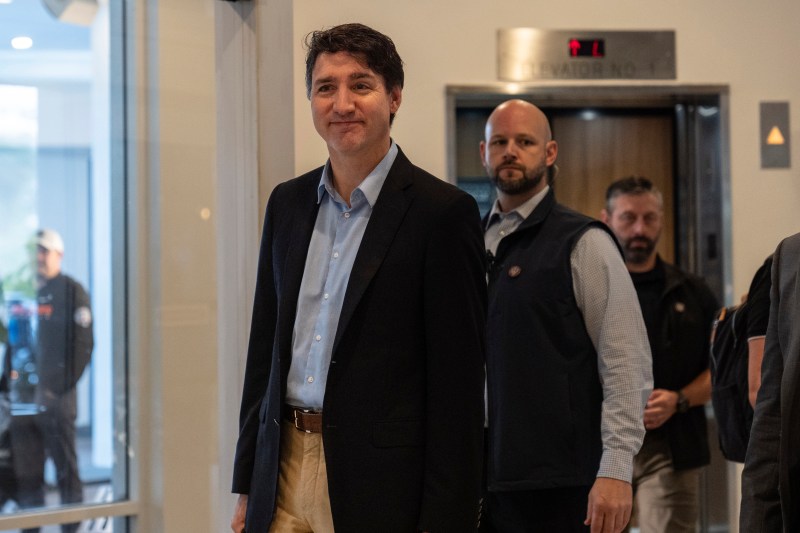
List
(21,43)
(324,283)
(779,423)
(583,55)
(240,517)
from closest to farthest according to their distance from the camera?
(779,423) → (324,283) → (240,517) → (21,43) → (583,55)

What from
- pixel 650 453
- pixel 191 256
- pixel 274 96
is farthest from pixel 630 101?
pixel 191 256

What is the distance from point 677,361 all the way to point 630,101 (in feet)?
5.39

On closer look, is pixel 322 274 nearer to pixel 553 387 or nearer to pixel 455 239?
pixel 455 239

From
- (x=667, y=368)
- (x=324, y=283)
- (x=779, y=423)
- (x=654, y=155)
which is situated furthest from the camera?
(x=654, y=155)

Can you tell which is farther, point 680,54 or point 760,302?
point 680,54

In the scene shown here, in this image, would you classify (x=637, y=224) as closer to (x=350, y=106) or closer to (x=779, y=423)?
(x=350, y=106)

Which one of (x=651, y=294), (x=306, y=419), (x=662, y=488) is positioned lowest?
(x=662, y=488)

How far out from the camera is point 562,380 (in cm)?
244

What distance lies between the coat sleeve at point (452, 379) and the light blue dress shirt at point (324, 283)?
17 centimetres

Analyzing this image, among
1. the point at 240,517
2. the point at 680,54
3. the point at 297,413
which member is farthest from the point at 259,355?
the point at 680,54

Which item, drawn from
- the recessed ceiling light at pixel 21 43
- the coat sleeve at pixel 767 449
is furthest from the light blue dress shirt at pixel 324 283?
the recessed ceiling light at pixel 21 43

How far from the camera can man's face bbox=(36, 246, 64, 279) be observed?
292cm

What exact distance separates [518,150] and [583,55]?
178 centimetres

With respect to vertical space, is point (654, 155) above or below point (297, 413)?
above
